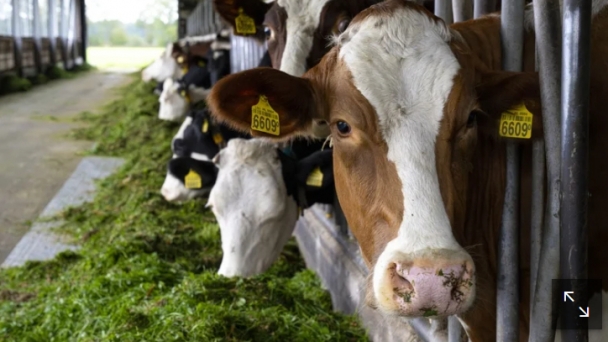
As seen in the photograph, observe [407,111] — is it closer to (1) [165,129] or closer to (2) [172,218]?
(2) [172,218]

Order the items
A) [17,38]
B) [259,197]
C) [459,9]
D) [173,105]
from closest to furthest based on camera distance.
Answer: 1. [459,9]
2. [259,197]
3. [173,105]
4. [17,38]

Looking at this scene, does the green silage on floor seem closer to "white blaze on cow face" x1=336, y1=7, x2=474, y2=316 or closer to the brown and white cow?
the brown and white cow

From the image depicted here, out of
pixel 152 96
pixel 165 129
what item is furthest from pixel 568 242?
pixel 152 96

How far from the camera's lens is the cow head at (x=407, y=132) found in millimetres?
1782

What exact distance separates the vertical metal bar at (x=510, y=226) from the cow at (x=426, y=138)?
6cm

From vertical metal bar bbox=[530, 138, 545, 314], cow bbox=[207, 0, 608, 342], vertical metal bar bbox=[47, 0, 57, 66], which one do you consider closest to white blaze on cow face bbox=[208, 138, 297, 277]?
cow bbox=[207, 0, 608, 342]

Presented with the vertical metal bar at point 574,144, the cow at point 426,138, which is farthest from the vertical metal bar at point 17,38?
the vertical metal bar at point 574,144

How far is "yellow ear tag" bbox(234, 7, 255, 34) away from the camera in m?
5.14

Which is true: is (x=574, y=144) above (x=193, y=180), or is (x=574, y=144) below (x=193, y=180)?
above

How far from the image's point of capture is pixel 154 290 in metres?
4.01

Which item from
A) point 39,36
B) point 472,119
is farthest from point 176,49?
point 472,119

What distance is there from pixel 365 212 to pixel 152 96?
12101 mm

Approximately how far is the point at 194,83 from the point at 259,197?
28.9ft

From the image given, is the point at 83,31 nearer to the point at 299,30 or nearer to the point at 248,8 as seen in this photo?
the point at 248,8
